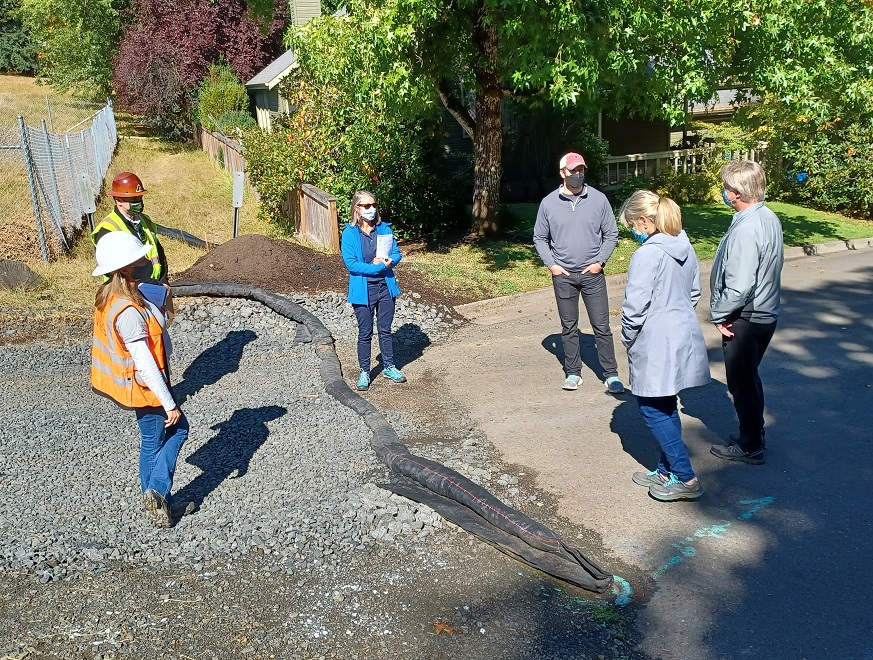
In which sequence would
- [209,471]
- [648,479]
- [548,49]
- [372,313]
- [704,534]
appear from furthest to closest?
[548,49] < [372,313] < [209,471] < [648,479] < [704,534]

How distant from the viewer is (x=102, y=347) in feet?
14.9

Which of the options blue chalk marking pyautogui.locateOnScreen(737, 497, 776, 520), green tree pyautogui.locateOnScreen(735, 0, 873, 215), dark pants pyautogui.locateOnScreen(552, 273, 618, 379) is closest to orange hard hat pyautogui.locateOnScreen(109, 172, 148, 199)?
dark pants pyautogui.locateOnScreen(552, 273, 618, 379)

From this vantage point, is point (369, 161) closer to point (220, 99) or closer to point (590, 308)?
point (590, 308)

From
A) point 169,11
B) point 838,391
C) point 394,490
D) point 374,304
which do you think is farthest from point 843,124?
point 169,11

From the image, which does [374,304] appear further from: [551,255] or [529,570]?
[529,570]

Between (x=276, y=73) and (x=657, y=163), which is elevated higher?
(x=276, y=73)

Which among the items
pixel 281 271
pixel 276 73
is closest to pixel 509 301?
pixel 281 271

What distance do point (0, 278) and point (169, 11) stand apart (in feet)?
79.5

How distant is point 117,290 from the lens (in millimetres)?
4387

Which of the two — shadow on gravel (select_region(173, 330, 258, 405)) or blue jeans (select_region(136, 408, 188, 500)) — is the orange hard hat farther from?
blue jeans (select_region(136, 408, 188, 500))

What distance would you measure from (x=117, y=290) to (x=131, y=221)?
99.4 inches

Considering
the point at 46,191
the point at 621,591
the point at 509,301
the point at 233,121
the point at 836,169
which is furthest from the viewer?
the point at 233,121

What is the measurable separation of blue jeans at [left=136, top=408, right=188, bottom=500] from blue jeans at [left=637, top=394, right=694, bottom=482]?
2775 mm

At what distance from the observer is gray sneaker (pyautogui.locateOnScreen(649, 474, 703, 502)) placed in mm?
4840
